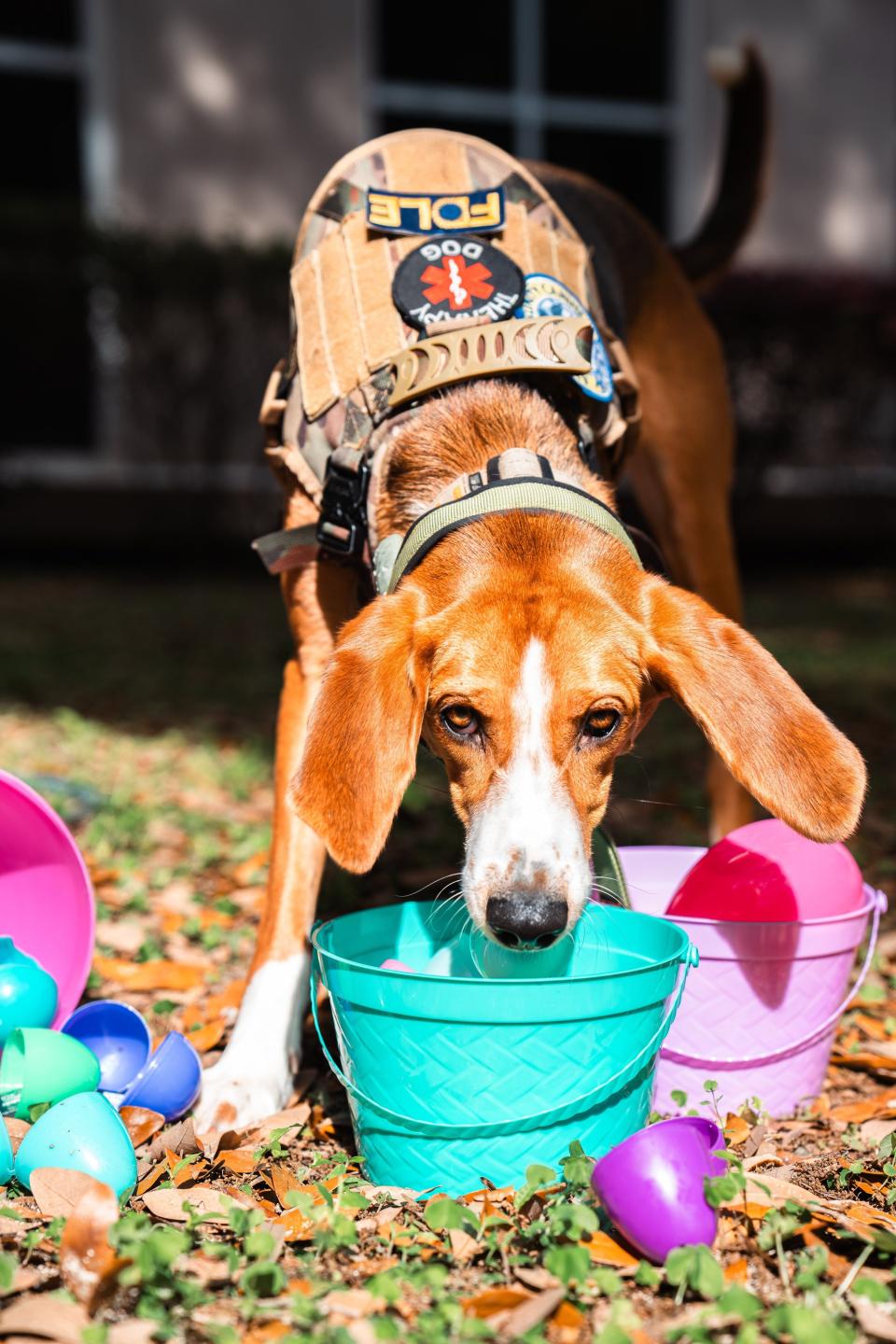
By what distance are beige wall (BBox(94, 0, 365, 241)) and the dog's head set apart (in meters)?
9.95

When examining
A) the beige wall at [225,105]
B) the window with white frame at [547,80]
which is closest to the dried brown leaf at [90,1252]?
the beige wall at [225,105]

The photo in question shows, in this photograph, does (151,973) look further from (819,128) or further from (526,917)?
(819,128)

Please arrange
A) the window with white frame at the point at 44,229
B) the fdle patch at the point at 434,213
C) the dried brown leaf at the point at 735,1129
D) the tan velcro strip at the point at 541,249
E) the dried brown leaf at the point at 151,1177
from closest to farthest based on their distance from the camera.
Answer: the dried brown leaf at the point at 151,1177, the dried brown leaf at the point at 735,1129, the fdle patch at the point at 434,213, the tan velcro strip at the point at 541,249, the window with white frame at the point at 44,229

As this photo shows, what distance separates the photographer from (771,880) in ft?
9.26

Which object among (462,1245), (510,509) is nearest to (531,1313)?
(462,1245)

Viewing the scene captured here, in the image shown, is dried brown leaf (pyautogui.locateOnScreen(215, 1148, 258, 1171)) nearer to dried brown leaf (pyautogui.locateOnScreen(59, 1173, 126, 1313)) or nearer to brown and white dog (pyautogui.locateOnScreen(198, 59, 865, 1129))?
brown and white dog (pyautogui.locateOnScreen(198, 59, 865, 1129))

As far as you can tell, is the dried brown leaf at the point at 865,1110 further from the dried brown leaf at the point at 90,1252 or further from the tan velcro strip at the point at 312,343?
the tan velcro strip at the point at 312,343

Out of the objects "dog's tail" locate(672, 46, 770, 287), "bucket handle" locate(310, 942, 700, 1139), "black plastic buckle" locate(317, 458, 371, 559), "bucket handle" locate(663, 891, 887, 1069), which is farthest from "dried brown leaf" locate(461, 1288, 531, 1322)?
"dog's tail" locate(672, 46, 770, 287)

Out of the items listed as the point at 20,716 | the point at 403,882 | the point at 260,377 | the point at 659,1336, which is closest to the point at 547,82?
the point at 260,377

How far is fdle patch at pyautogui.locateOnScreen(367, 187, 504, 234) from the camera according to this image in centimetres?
345

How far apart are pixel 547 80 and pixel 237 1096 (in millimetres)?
12392

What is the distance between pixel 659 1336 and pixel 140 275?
10.5 metres

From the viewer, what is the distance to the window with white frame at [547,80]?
12.7m

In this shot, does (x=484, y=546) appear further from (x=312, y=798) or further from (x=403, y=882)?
(x=403, y=882)
